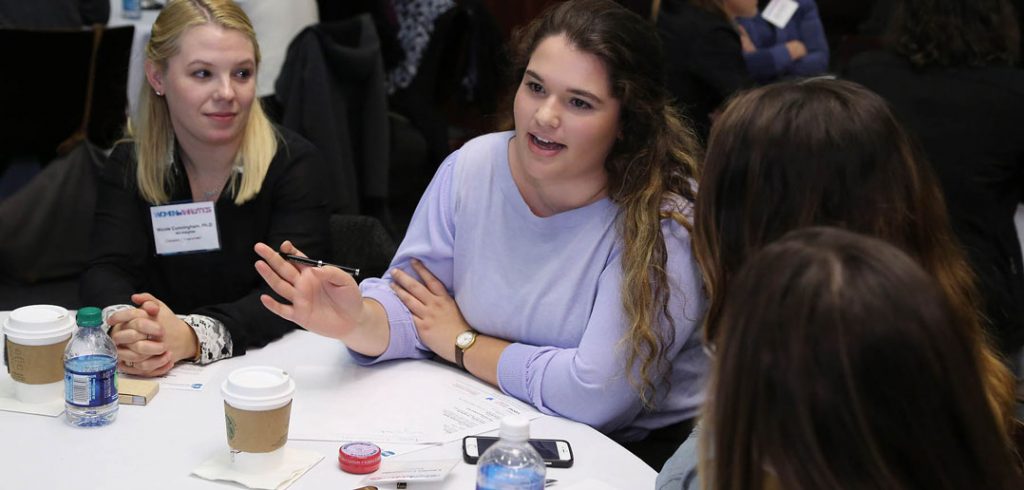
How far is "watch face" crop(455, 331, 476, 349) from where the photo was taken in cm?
200

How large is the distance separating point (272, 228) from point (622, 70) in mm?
921

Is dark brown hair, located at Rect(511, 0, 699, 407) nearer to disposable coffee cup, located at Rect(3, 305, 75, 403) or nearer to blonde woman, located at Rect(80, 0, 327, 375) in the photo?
blonde woman, located at Rect(80, 0, 327, 375)

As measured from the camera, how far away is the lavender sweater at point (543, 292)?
1848 mm

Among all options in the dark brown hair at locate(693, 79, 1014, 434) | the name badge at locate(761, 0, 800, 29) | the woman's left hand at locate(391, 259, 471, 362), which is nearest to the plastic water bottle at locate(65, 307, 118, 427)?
the woman's left hand at locate(391, 259, 471, 362)

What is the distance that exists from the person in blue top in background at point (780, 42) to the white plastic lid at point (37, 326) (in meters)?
3.12

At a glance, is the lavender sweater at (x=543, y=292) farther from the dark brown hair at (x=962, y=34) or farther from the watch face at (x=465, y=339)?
the dark brown hair at (x=962, y=34)

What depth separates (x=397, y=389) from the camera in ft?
6.23

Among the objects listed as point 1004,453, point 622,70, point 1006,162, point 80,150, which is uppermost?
point 622,70

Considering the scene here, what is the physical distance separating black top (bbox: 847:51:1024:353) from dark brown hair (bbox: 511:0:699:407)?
4.06ft

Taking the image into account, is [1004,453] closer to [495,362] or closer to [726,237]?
[726,237]

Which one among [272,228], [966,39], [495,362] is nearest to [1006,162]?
[966,39]

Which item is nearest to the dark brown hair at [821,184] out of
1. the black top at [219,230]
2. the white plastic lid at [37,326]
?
the white plastic lid at [37,326]

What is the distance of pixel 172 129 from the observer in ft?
8.14

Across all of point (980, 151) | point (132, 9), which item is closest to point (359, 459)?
point (980, 151)
